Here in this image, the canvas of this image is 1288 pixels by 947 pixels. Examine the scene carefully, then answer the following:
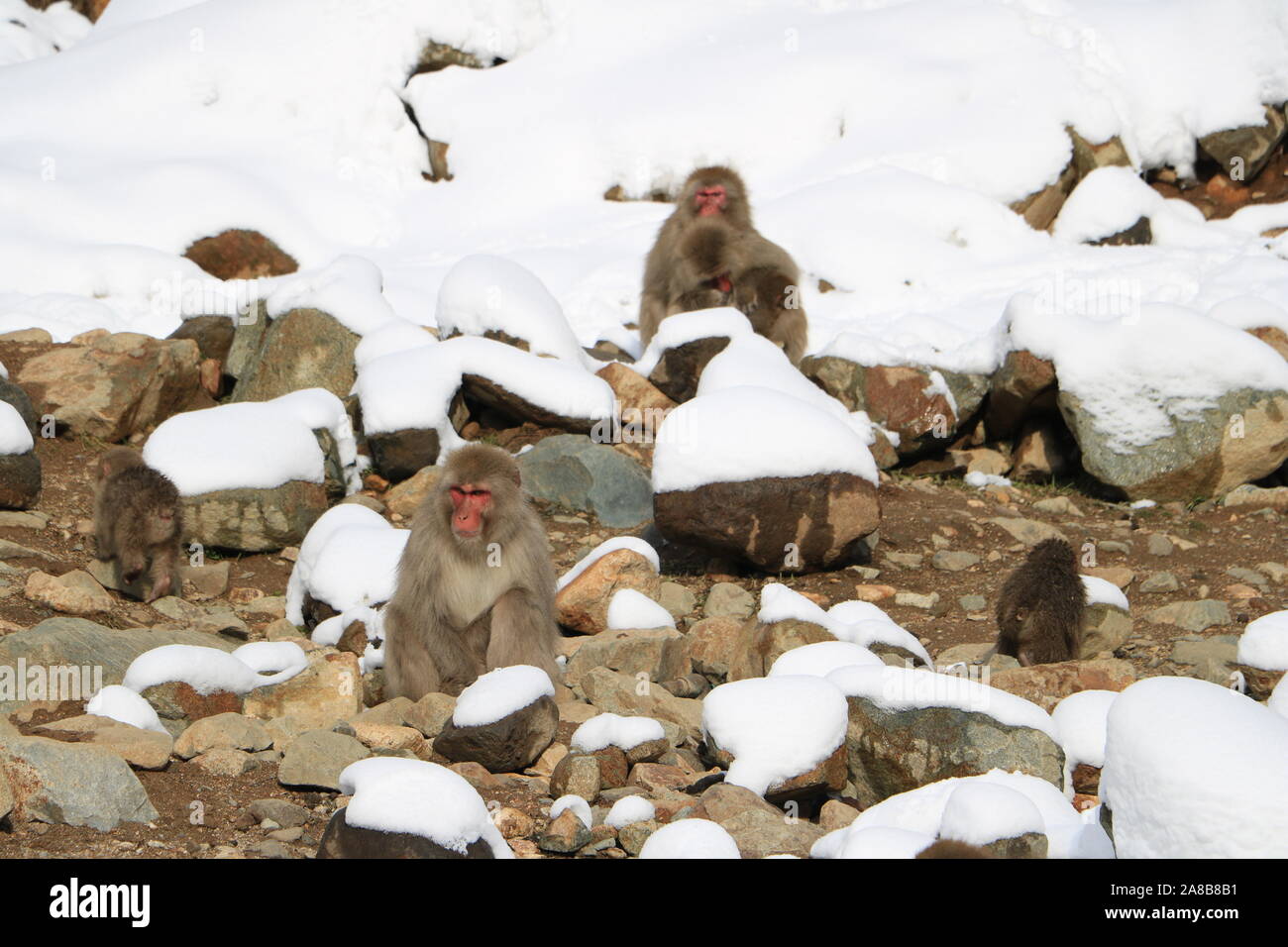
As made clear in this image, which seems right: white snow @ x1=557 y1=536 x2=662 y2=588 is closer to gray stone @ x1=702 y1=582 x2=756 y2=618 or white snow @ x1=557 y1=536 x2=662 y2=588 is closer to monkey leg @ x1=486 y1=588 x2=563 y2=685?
gray stone @ x1=702 y1=582 x2=756 y2=618

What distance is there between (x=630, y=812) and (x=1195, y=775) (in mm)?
1648

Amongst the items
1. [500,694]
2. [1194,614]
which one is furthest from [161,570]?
[1194,614]

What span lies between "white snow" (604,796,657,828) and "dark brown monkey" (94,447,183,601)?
324 centimetres

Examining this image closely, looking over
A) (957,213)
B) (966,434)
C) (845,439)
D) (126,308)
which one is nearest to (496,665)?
(845,439)

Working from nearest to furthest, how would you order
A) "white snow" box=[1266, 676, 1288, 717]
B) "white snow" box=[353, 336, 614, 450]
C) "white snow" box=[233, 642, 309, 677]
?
"white snow" box=[1266, 676, 1288, 717], "white snow" box=[233, 642, 309, 677], "white snow" box=[353, 336, 614, 450]

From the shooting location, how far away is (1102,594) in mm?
5805

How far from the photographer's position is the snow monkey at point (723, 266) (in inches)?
352

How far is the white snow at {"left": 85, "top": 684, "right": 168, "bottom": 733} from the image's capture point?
4.32 metres

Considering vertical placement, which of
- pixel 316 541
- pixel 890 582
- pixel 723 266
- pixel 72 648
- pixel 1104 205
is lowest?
pixel 890 582

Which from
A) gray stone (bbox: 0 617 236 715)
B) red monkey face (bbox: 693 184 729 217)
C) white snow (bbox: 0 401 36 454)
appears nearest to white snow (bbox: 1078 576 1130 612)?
gray stone (bbox: 0 617 236 715)

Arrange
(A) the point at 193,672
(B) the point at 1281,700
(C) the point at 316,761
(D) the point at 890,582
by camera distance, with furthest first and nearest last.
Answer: (D) the point at 890,582 < (A) the point at 193,672 < (C) the point at 316,761 < (B) the point at 1281,700

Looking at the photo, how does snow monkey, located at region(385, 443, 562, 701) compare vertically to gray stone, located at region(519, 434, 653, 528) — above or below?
above

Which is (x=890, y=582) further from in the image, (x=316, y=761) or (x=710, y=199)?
(x=316, y=761)

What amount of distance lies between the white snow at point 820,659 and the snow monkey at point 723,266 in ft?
15.0
